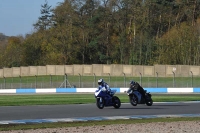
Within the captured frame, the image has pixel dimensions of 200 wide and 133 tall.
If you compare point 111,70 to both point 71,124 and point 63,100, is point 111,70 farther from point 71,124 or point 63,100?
point 71,124

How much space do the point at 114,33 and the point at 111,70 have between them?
26979 mm

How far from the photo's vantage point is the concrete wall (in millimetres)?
56750

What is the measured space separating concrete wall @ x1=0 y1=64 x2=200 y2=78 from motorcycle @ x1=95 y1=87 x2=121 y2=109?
29946 millimetres

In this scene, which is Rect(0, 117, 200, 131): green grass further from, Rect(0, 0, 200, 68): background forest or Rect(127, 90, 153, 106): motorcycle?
Rect(0, 0, 200, 68): background forest

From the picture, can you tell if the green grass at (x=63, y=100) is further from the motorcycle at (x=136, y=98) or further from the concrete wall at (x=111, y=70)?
the concrete wall at (x=111, y=70)

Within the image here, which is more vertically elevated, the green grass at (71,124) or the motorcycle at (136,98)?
the motorcycle at (136,98)

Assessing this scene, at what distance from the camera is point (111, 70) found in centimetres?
6347

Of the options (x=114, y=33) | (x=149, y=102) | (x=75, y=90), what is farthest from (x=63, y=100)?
(x=114, y=33)

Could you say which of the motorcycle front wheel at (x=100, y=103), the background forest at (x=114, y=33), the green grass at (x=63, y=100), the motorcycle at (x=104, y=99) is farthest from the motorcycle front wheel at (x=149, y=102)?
the background forest at (x=114, y=33)

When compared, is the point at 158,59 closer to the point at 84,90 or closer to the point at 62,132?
the point at 84,90

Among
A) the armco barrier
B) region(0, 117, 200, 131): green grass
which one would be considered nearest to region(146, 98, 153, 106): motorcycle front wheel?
region(0, 117, 200, 131): green grass

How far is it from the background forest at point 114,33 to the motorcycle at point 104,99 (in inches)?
2046

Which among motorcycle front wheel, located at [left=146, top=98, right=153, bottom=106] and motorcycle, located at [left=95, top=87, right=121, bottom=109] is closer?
motorcycle, located at [left=95, top=87, right=121, bottom=109]

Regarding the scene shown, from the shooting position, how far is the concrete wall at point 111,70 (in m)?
56.8
